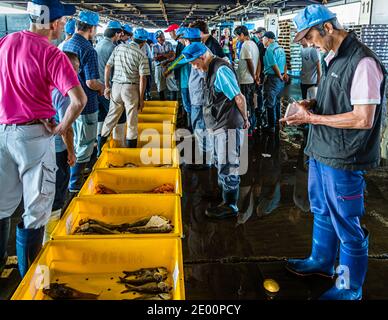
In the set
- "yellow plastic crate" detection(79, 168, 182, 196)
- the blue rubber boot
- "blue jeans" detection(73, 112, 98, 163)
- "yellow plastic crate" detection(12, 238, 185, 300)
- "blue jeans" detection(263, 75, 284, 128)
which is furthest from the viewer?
"blue jeans" detection(263, 75, 284, 128)

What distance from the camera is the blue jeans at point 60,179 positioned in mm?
3767

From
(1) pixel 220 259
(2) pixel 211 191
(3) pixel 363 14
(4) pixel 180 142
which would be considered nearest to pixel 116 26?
(4) pixel 180 142

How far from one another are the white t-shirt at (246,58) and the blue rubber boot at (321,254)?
4.93 meters

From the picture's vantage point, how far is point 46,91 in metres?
2.71

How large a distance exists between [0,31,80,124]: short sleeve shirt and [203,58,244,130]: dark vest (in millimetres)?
1861

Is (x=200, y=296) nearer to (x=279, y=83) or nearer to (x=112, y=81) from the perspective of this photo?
(x=112, y=81)

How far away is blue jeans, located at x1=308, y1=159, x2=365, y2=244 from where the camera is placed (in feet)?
8.77

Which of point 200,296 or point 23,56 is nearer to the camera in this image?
point 23,56

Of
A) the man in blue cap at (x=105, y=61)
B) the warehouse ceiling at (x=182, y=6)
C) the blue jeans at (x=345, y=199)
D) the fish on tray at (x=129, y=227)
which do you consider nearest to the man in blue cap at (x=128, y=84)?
the man in blue cap at (x=105, y=61)

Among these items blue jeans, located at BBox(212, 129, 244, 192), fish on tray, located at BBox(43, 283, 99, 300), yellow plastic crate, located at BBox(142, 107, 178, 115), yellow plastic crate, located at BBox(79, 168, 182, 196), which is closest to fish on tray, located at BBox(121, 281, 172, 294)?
fish on tray, located at BBox(43, 283, 99, 300)

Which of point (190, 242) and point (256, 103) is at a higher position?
point (256, 103)

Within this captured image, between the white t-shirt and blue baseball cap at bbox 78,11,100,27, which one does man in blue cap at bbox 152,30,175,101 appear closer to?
the white t-shirt

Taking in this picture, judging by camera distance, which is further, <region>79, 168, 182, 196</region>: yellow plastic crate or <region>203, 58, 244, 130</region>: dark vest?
<region>79, 168, 182, 196</region>: yellow plastic crate

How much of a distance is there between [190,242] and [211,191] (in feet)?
4.83
